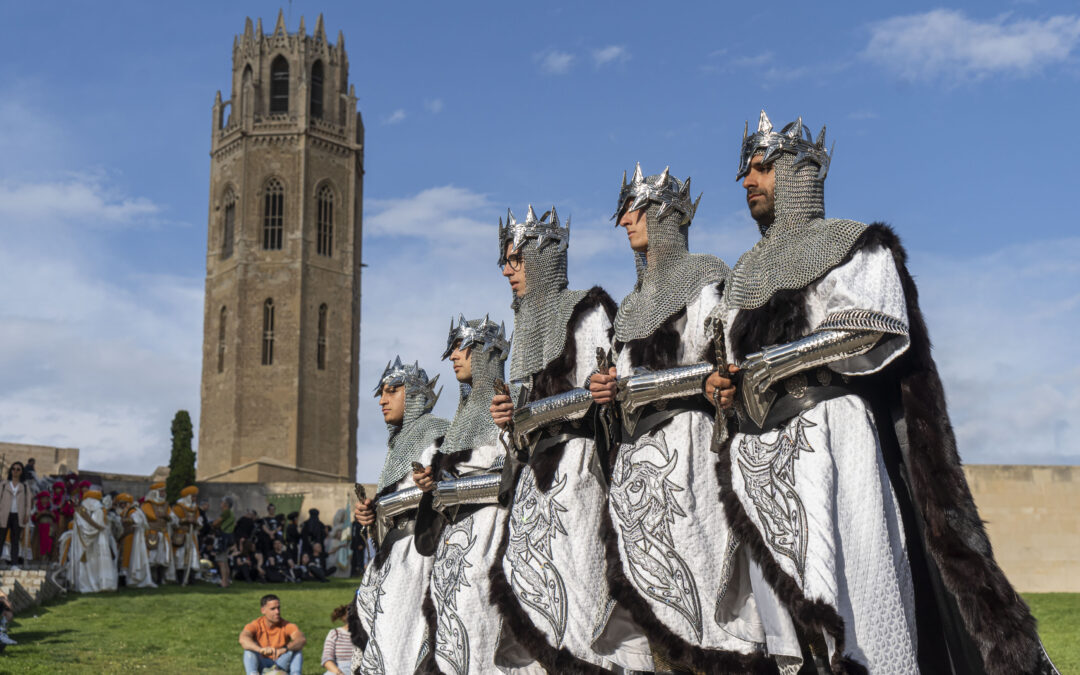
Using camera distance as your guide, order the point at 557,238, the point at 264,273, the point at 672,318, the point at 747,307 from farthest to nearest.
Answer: the point at 264,273 → the point at 557,238 → the point at 672,318 → the point at 747,307

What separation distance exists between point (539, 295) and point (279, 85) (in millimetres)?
67891

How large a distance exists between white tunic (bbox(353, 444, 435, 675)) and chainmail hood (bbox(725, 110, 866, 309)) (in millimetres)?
3085

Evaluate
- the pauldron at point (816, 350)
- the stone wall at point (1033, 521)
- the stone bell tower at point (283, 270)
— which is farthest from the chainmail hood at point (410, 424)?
the stone bell tower at point (283, 270)

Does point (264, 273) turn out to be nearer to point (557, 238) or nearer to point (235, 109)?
point (235, 109)

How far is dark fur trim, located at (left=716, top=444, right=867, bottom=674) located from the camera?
157 inches

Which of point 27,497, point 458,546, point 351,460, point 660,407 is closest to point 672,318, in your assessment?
point 660,407

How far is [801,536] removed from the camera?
13.8 feet

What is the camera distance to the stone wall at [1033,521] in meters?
20.8

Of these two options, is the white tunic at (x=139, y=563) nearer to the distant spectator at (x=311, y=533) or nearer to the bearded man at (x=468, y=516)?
the distant spectator at (x=311, y=533)

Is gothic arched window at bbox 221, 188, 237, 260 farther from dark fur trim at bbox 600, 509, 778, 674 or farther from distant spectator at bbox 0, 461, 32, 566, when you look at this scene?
dark fur trim at bbox 600, 509, 778, 674

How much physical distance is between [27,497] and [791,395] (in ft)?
52.6

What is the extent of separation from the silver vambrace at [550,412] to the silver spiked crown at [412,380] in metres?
2.37

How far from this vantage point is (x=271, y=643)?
10617 millimetres

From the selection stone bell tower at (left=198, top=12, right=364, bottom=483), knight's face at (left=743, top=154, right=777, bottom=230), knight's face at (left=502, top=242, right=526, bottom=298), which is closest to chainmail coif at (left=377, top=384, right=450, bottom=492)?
knight's face at (left=502, top=242, right=526, bottom=298)
